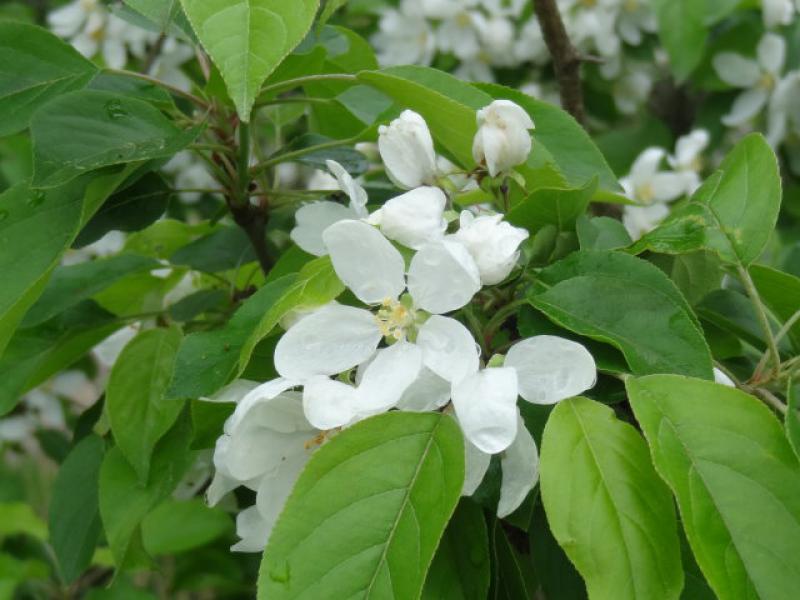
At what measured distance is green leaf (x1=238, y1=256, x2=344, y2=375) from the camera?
744mm

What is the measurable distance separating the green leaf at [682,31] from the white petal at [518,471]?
1.35 meters

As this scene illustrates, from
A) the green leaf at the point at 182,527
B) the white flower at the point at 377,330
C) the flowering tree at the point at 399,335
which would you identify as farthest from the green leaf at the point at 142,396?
the green leaf at the point at 182,527

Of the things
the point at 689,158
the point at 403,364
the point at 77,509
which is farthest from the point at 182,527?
the point at 403,364

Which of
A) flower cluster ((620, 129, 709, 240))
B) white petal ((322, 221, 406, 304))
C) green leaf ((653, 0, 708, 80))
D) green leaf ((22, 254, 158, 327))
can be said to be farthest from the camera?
green leaf ((653, 0, 708, 80))

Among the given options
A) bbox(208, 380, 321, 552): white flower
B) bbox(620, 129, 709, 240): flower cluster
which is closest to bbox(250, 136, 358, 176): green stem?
bbox(208, 380, 321, 552): white flower

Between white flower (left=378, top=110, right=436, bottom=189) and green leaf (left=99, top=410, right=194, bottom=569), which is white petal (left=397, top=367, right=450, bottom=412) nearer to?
white flower (left=378, top=110, right=436, bottom=189)

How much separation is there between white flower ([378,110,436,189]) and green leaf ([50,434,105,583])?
43cm

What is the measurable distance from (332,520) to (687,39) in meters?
1.52

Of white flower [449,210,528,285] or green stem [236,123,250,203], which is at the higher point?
white flower [449,210,528,285]

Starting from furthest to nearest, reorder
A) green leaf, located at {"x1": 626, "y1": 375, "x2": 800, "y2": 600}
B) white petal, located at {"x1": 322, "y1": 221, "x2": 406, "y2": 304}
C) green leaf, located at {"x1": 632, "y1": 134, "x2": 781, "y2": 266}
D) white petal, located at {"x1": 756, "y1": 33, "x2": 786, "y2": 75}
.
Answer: white petal, located at {"x1": 756, "y1": 33, "x2": 786, "y2": 75}
green leaf, located at {"x1": 632, "y1": 134, "x2": 781, "y2": 266}
white petal, located at {"x1": 322, "y1": 221, "x2": 406, "y2": 304}
green leaf, located at {"x1": 626, "y1": 375, "x2": 800, "y2": 600}

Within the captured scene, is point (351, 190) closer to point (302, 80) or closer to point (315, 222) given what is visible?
point (315, 222)

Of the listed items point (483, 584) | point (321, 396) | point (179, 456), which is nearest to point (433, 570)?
point (483, 584)

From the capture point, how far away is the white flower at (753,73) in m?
2.10

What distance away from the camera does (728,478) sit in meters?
0.66
